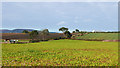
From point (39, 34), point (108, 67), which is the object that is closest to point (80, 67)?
point (108, 67)

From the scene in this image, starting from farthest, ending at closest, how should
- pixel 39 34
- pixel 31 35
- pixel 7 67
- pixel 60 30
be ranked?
pixel 60 30
pixel 39 34
pixel 31 35
pixel 7 67

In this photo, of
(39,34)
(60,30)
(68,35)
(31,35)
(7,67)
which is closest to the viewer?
(7,67)

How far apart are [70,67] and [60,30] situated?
89979 mm

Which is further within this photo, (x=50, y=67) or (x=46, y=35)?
(x=46, y=35)

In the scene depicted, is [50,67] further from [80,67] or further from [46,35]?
[46,35]

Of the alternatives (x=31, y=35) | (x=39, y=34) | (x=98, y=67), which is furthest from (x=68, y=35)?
(x=98, y=67)

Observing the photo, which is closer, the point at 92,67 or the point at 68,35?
the point at 92,67

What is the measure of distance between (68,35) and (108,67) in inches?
3039

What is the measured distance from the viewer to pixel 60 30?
99.2 m

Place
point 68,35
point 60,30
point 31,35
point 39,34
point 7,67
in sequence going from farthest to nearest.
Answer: point 60,30 < point 68,35 < point 39,34 < point 31,35 < point 7,67

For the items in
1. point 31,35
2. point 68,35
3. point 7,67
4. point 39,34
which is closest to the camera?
point 7,67

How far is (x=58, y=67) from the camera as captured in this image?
364 inches

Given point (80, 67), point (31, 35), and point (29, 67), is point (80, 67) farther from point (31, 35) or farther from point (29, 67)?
point (31, 35)

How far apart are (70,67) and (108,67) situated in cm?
299
